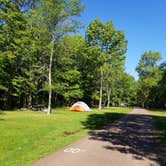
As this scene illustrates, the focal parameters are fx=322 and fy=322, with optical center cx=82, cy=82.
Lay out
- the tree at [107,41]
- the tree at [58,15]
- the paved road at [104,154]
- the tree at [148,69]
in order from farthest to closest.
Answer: the tree at [148,69] → the tree at [107,41] → the tree at [58,15] → the paved road at [104,154]

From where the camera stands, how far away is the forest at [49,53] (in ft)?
108

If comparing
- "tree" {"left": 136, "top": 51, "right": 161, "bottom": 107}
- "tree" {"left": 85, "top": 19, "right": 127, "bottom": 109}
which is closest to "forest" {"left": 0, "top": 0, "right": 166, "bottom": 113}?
"tree" {"left": 85, "top": 19, "right": 127, "bottom": 109}

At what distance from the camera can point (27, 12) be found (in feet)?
127

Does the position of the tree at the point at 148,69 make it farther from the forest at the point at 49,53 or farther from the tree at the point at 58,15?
the tree at the point at 58,15

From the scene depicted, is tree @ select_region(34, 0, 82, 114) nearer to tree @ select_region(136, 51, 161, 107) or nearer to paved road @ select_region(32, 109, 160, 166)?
paved road @ select_region(32, 109, 160, 166)

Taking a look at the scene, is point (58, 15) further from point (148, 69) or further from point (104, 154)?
point (148, 69)

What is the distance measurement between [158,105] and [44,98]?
50.7 meters

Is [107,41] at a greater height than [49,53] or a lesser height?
greater

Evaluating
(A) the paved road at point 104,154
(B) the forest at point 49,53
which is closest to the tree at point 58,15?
(B) the forest at point 49,53

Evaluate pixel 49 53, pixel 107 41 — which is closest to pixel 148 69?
pixel 107 41

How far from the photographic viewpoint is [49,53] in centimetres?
3647

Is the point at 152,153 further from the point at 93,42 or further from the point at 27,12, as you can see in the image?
the point at 93,42

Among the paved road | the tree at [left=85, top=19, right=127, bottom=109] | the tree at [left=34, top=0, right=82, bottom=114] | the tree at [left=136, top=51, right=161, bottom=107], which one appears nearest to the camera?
the paved road

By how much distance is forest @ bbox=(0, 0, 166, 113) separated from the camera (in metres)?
32.8
